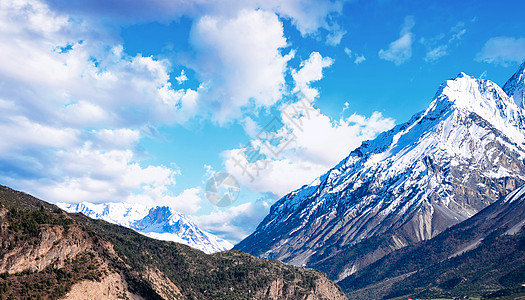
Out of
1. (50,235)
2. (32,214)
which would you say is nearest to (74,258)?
(50,235)

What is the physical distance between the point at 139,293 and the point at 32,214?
46425mm

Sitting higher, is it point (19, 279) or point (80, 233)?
point (80, 233)

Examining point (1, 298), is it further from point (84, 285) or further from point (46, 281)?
point (84, 285)

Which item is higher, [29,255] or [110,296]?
[29,255]

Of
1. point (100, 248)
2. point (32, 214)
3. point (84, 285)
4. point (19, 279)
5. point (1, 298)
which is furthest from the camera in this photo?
point (100, 248)

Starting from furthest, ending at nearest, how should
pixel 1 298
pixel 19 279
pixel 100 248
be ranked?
pixel 100 248 → pixel 19 279 → pixel 1 298

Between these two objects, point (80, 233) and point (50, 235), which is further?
point (80, 233)

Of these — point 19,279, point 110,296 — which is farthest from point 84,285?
point 19,279

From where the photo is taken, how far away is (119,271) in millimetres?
168750

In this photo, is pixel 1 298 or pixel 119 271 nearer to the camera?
pixel 1 298

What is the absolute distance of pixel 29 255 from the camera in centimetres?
14425

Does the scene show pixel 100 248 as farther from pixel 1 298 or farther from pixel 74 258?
pixel 1 298

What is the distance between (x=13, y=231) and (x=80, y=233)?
25.4m

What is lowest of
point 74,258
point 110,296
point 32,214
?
point 110,296
